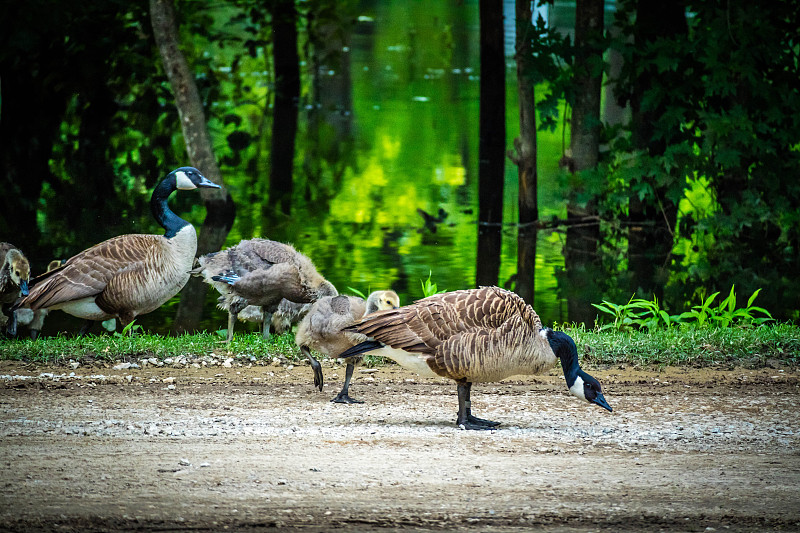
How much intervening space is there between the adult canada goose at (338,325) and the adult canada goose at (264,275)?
1444 millimetres

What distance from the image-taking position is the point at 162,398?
25.2 feet

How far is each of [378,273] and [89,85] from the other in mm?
9086

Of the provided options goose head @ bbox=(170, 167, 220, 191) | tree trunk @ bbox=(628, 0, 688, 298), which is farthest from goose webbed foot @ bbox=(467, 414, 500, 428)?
tree trunk @ bbox=(628, 0, 688, 298)

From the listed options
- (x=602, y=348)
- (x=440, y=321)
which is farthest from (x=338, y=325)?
(x=602, y=348)

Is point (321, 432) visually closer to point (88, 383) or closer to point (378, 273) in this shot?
point (88, 383)

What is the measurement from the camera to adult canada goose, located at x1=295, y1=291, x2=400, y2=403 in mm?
7672

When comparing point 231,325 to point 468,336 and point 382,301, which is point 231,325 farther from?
point 468,336

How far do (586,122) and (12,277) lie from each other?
9416 millimetres

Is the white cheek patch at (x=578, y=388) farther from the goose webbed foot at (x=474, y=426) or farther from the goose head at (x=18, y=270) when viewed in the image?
the goose head at (x=18, y=270)

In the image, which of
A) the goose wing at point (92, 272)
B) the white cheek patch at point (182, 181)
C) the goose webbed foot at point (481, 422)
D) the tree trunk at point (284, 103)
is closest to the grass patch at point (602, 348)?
the goose wing at point (92, 272)

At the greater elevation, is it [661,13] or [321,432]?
[661,13]

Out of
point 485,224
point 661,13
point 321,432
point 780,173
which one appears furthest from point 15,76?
point 321,432

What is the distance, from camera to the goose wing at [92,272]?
9.30m

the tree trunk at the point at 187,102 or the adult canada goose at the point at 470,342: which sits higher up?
the tree trunk at the point at 187,102
